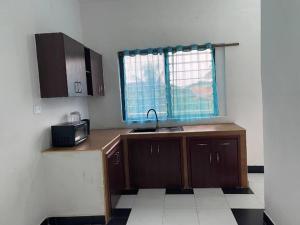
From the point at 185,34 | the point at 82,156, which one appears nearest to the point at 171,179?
the point at 82,156

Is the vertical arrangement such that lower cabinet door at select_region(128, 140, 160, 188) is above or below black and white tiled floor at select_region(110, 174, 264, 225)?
above

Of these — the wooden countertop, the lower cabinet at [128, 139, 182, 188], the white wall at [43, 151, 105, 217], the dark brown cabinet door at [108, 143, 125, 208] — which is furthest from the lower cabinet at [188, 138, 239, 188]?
the white wall at [43, 151, 105, 217]

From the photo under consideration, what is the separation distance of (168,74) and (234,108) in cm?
118

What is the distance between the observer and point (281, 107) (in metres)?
1.97

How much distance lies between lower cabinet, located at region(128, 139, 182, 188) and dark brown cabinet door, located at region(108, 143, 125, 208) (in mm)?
190

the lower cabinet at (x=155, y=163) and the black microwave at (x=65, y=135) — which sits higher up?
the black microwave at (x=65, y=135)

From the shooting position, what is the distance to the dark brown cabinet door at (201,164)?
3.25m

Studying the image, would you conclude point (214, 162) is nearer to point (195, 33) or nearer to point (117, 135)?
point (117, 135)

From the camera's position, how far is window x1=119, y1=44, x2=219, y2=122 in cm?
372

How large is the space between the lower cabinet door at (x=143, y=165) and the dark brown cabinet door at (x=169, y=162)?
7 cm

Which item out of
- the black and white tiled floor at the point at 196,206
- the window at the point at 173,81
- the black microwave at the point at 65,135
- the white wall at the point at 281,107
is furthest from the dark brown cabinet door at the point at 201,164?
the black microwave at the point at 65,135

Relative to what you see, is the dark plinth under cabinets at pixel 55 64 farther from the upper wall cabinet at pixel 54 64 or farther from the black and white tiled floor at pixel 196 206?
the black and white tiled floor at pixel 196 206

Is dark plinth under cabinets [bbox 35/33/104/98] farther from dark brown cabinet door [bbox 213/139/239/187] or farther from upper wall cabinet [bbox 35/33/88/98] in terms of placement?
dark brown cabinet door [bbox 213/139/239/187]

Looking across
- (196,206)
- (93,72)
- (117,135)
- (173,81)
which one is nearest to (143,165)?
(117,135)
